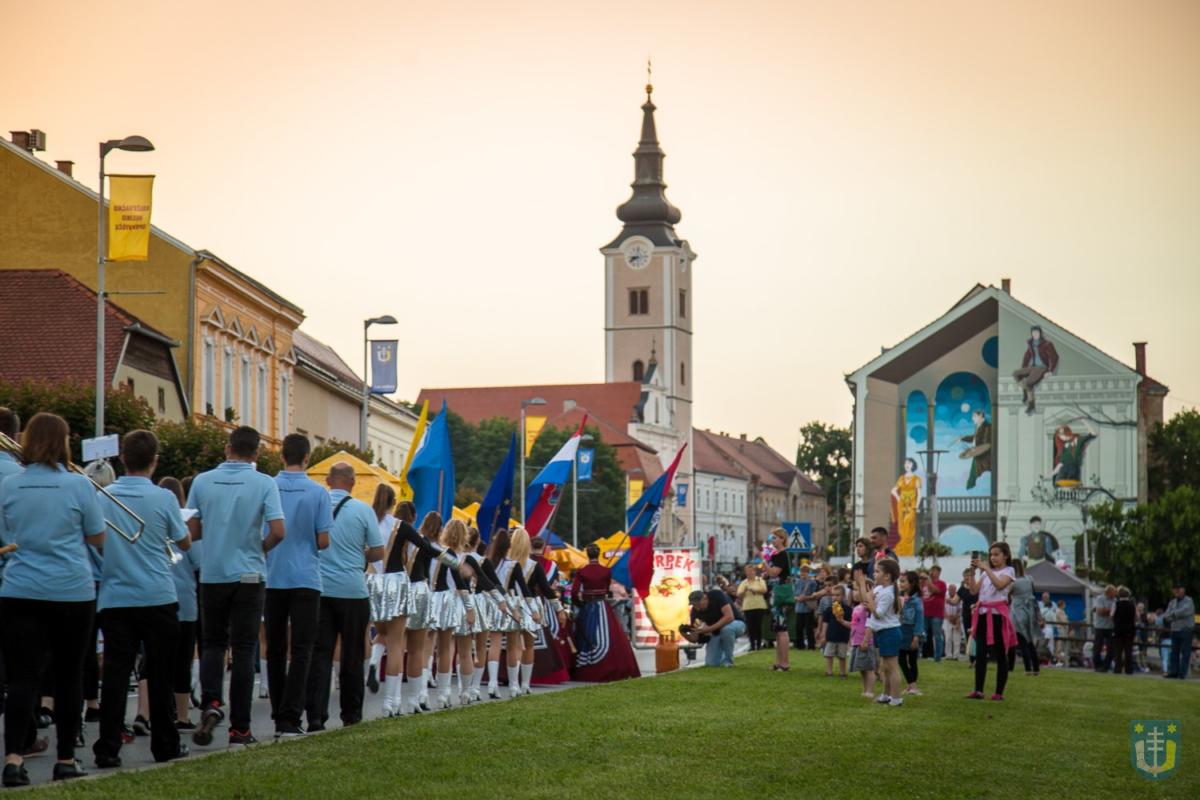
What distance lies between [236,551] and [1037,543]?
7585 cm

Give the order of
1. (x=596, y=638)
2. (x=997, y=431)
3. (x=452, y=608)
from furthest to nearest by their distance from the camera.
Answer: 1. (x=997, y=431)
2. (x=596, y=638)
3. (x=452, y=608)

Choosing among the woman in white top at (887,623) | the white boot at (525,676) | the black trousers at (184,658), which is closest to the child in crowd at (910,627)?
the woman in white top at (887,623)

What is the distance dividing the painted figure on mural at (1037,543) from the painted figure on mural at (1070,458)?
2063mm

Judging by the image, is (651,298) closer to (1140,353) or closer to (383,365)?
(1140,353)

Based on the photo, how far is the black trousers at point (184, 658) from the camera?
13.2 meters

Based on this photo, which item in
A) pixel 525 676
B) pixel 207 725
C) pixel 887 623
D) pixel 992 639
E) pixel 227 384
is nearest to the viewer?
pixel 207 725

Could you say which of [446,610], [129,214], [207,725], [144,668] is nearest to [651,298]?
[129,214]

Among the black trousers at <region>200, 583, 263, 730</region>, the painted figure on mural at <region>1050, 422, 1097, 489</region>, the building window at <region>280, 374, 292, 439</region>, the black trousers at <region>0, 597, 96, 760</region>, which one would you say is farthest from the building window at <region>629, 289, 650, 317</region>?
the black trousers at <region>0, 597, 96, 760</region>

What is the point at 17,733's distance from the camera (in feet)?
33.4

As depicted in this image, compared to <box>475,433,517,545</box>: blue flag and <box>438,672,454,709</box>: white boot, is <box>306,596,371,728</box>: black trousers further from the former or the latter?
<box>475,433,517,545</box>: blue flag

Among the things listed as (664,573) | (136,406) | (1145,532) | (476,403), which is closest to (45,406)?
(136,406)

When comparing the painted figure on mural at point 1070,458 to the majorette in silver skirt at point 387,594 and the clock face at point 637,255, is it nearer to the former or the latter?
the majorette in silver skirt at point 387,594

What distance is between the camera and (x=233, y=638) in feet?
40.4

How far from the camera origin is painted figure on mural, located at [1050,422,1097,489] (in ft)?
279
